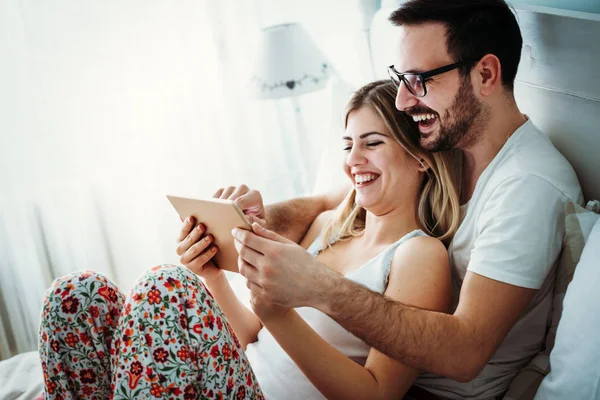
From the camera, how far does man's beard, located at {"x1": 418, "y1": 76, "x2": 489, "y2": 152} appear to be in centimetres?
133

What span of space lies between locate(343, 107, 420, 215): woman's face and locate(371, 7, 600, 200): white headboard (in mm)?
345

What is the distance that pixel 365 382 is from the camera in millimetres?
1197

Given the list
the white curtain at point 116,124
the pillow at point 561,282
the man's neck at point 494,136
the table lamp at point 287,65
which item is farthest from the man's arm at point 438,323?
the table lamp at point 287,65

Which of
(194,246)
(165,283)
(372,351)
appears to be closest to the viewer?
(165,283)

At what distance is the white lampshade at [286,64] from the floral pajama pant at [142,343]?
4.29ft

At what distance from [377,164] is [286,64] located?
101 centimetres

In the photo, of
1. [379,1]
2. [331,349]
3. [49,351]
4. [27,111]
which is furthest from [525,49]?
[27,111]

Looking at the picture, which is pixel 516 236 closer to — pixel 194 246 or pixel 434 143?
pixel 434 143

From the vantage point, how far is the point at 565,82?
135 cm

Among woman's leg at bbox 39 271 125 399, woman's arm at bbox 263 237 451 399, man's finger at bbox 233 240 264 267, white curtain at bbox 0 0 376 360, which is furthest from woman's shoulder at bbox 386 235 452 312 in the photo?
white curtain at bbox 0 0 376 360

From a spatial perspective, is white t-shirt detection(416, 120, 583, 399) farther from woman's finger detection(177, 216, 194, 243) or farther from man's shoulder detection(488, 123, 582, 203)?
woman's finger detection(177, 216, 194, 243)

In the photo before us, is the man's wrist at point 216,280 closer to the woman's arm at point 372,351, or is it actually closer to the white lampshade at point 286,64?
the woman's arm at point 372,351

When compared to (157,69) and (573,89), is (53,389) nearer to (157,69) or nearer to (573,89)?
(573,89)

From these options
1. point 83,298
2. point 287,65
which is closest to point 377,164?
point 83,298
